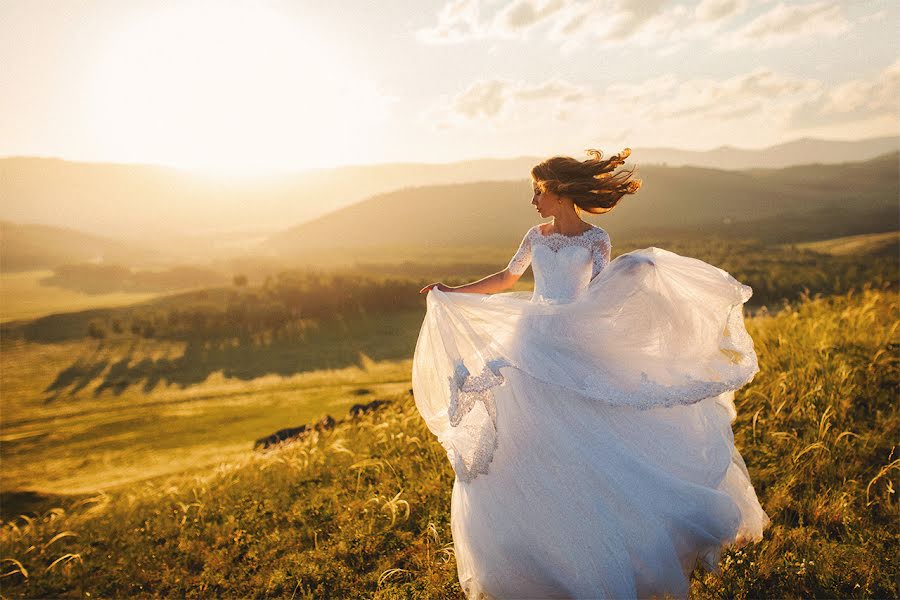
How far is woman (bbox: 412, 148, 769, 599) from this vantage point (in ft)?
10.8

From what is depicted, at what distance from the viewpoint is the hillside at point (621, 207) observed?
94.1 metres

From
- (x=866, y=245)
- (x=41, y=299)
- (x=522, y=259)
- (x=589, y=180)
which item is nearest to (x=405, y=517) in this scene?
(x=522, y=259)

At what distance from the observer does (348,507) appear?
5.11 meters

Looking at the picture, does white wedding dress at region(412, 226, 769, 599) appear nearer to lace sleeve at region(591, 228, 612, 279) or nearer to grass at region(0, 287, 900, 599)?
lace sleeve at region(591, 228, 612, 279)

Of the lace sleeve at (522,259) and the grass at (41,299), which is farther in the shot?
the grass at (41,299)

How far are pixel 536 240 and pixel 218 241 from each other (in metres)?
106

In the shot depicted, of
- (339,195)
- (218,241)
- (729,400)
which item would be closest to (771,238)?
(729,400)

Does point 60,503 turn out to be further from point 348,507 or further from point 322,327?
point 322,327

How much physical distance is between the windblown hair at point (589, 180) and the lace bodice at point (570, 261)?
0.72ft

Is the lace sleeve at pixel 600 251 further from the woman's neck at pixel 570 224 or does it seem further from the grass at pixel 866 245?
the grass at pixel 866 245

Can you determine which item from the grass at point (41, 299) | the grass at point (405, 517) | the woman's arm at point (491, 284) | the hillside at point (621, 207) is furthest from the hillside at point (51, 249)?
the woman's arm at point (491, 284)

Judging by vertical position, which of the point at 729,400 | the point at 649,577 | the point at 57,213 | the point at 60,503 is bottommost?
the point at 60,503

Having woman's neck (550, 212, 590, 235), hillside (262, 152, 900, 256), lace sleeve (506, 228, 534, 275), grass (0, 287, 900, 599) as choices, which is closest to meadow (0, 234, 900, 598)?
grass (0, 287, 900, 599)

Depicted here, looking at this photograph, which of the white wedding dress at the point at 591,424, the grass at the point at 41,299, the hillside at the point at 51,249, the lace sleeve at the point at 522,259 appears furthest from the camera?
the hillside at the point at 51,249
